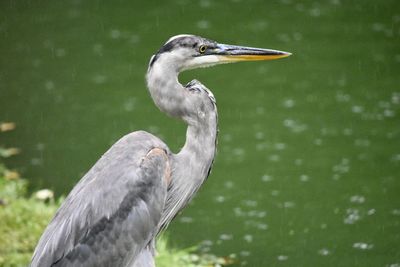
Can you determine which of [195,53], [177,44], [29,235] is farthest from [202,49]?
[29,235]

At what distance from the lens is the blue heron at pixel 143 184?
471 centimetres

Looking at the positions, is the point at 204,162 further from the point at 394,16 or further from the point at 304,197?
the point at 394,16

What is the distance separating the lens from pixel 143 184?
4.79 m

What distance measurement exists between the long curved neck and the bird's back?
0.55 ft

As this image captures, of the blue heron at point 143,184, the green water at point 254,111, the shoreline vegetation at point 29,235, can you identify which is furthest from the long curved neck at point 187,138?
the green water at point 254,111

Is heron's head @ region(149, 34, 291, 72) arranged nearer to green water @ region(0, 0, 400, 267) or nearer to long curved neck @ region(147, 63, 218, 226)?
long curved neck @ region(147, 63, 218, 226)

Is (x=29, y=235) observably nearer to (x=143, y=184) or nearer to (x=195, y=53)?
(x=143, y=184)

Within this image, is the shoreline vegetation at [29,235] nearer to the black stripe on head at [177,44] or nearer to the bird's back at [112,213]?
the bird's back at [112,213]

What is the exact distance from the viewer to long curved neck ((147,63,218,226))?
5.03m

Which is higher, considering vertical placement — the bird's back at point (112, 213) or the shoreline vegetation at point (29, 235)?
the bird's back at point (112, 213)

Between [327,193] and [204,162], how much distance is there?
2.94m

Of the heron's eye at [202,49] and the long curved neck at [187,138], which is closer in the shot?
the long curved neck at [187,138]

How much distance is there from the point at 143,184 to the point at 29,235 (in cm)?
196

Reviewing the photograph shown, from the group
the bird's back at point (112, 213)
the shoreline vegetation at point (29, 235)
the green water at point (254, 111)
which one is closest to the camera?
the bird's back at point (112, 213)
